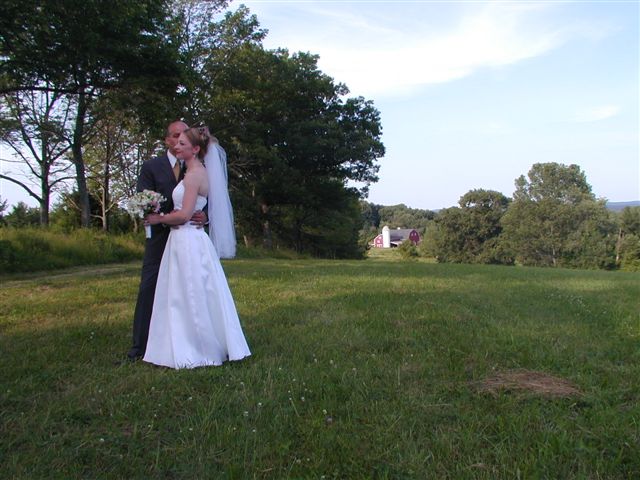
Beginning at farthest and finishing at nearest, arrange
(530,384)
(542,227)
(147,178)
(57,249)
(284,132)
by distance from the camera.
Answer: (542,227), (284,132), (57,249), (147,178), (530,384)

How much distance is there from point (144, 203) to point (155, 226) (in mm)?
387

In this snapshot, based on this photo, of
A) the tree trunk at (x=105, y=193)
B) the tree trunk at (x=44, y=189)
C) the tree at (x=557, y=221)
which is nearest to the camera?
the tree trunk at (x=44, y=189)

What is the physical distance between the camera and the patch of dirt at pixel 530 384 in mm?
3363

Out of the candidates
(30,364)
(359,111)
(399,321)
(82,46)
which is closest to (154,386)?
(30,364)

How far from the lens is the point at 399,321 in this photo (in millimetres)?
5605

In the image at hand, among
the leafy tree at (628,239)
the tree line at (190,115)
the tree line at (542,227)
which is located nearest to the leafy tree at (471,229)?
the tree line at (542,227)

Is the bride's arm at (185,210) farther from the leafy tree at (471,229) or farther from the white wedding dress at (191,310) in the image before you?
the leafy tree at (471,229)

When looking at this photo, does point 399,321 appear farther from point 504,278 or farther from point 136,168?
point 136,168

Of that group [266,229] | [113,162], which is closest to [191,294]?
[113,162]

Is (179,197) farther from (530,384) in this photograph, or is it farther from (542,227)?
(542,227)

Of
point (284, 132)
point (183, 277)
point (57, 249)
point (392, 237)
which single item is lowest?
point (392, 237)

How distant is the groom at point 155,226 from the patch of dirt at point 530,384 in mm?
2772

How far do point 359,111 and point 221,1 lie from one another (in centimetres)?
953

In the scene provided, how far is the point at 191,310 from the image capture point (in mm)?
4238
